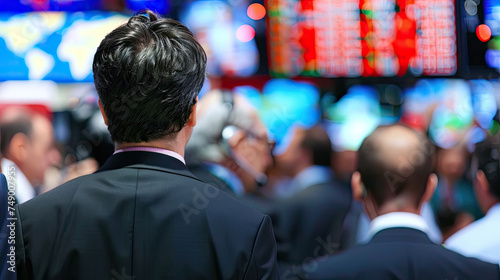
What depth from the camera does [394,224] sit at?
78.1 inches

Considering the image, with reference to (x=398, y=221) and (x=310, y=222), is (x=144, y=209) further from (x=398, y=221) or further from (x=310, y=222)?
(x=310, y=222)

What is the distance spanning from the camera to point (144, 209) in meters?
0.94

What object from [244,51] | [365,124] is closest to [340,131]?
[365,124]

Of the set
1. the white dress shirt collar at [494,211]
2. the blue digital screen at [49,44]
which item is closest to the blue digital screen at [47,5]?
the blue digital screen at [49,44]

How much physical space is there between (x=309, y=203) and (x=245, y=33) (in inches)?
27.4

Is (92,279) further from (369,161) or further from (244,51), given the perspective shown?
(244,51)

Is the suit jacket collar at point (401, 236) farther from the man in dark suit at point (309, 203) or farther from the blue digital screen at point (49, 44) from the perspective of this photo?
the blue digital screen at point (49, 44)

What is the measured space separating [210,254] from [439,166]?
167 cm

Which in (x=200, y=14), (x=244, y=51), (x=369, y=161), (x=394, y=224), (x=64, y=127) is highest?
(x=200, y=14)

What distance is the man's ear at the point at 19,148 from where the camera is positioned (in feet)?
7.38

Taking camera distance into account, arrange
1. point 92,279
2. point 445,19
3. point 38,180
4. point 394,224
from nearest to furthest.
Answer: point 92,279, point 394,224, point 38,180, point 445,19

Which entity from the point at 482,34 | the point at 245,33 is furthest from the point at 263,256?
the point at 482,34

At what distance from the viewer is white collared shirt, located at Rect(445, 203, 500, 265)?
236cm

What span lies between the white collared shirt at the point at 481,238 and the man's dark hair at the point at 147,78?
1.71 metres
